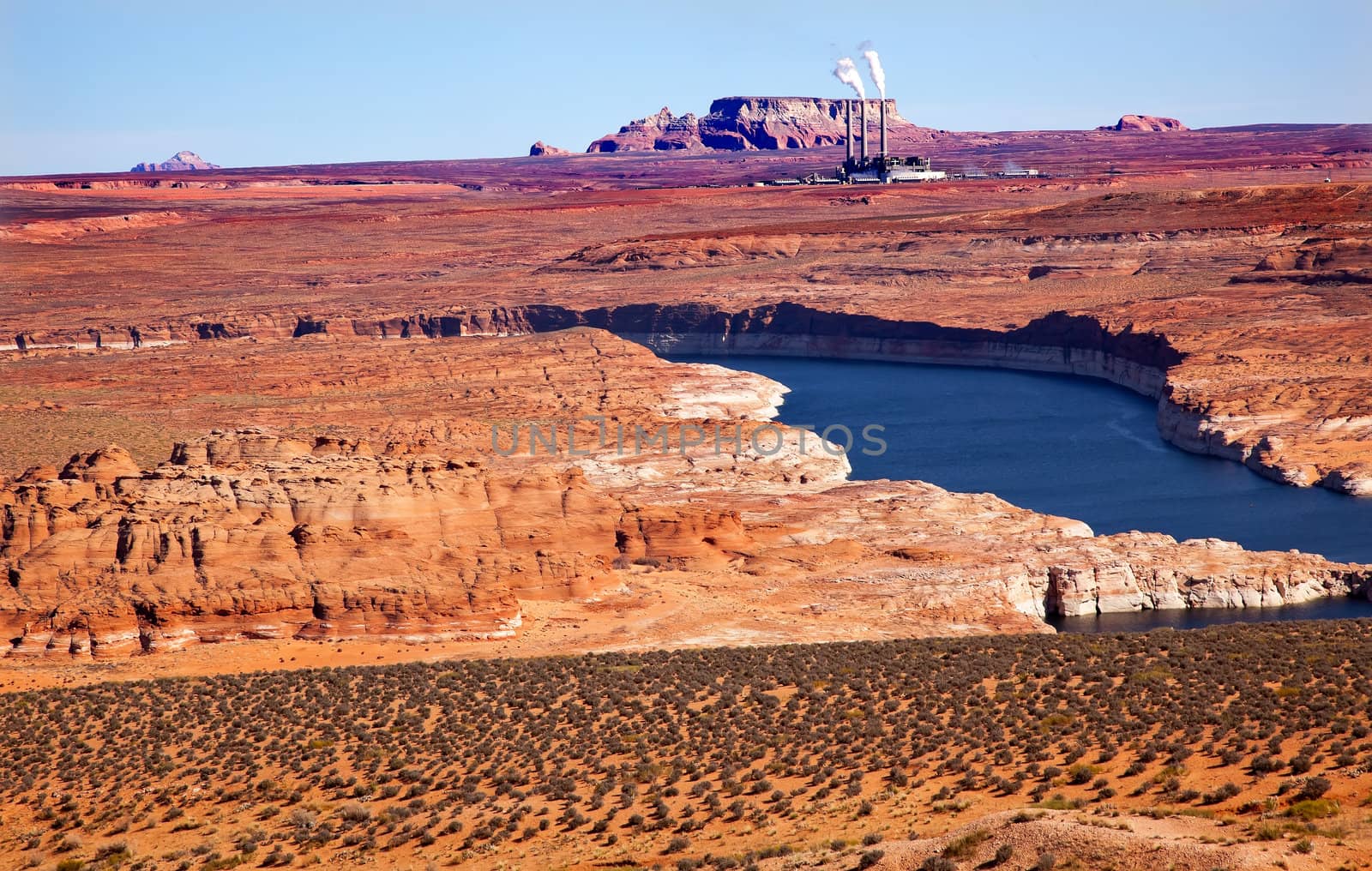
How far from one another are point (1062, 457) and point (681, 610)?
37.5m

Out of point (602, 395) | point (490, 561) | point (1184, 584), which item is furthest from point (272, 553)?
point (602, 395)

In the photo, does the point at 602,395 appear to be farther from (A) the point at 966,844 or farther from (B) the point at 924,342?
(A) the point at 966,844

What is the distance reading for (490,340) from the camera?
104688 mm

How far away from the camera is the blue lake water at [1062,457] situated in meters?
55.3

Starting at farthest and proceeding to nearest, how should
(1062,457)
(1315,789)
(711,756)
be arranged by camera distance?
(1062,457) < (711,756) < (1315,789)

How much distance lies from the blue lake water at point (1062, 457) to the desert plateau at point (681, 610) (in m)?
0.38

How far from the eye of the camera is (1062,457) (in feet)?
231

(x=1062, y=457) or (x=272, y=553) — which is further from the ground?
(x=272, y=553)

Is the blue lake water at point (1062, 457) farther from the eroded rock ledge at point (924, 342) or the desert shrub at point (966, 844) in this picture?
the desert shrub at point (966, 844)

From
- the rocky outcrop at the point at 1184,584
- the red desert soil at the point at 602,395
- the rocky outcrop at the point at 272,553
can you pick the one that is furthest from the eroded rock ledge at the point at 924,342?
the rocky outcrop at the point at 272,553

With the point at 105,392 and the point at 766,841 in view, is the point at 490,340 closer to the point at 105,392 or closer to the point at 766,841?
the point at 105,392

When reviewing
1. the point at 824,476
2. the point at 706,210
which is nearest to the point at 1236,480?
the point at 824,476

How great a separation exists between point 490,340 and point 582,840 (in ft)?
278

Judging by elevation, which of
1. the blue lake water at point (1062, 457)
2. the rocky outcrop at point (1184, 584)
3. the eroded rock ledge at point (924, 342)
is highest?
the eroded rock ledge at point (924, 342)
